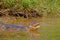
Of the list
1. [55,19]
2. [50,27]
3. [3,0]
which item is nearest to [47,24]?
[50,27]

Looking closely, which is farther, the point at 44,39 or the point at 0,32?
the point at 0,32

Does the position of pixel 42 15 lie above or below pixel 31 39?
below

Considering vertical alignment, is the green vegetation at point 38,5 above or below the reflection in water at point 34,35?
below

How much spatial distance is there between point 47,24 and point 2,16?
1789 millimetres

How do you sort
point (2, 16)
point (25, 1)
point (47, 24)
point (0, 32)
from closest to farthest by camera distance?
point (0, 32), point (47, 24), point (2, 16), point (25, 1)

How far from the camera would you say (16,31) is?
25.8ft

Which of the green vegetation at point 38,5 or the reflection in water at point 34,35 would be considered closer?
the reflection in water at point 34,35

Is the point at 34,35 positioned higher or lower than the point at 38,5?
higher

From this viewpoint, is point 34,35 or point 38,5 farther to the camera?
point 38,5

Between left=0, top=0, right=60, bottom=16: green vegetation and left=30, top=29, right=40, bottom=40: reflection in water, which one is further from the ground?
left=30, top=29, right=40, bottom=40: reflection in water

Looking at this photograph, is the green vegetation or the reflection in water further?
the green vegetation

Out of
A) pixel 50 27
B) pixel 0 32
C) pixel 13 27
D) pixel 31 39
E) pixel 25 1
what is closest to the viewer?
pixel 31 39

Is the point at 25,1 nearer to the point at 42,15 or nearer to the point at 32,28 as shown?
the point at 42,15

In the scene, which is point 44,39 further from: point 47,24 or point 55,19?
point 55,19
